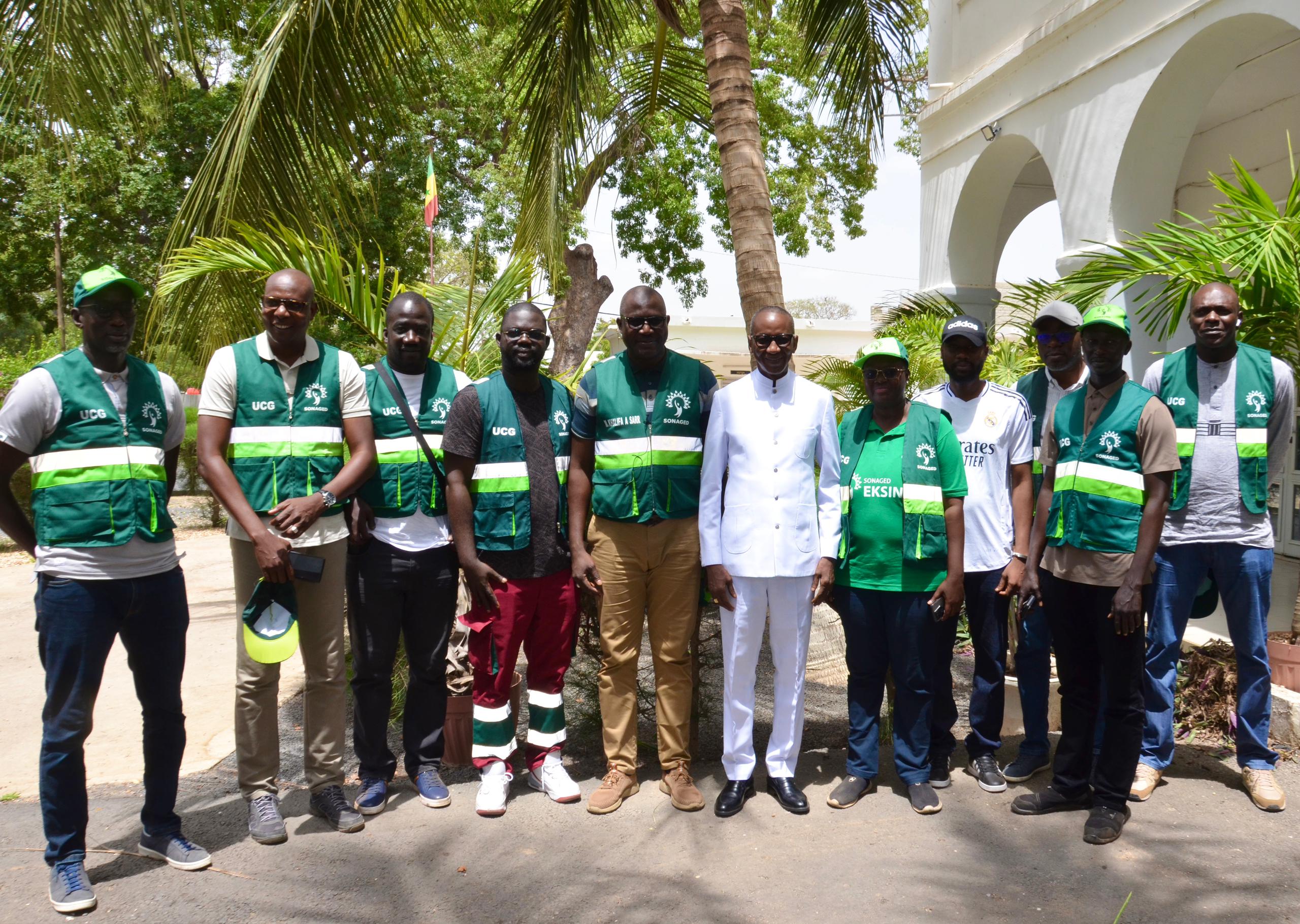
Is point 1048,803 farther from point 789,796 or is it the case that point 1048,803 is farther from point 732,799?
point 732,799

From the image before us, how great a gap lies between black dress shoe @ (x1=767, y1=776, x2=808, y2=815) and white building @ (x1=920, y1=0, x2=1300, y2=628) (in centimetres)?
414

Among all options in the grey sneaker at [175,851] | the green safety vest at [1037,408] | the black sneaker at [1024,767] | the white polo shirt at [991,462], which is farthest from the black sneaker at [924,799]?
the grey sneaker at [175,851]

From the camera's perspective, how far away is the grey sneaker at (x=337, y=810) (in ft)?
13.5

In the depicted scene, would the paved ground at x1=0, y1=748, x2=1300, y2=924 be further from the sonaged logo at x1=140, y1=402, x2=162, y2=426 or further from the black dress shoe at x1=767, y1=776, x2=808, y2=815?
the sonaged logo at x1=140, y1=402, x2=162, y2=426

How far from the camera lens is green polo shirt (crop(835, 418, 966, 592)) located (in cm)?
434

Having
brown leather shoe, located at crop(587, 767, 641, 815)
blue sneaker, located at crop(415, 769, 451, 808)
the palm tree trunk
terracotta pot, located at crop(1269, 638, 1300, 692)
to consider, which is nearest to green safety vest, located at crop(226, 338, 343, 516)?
blue sneaker, located at crop(415, 769, 451, 808)

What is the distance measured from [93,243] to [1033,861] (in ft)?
54.5

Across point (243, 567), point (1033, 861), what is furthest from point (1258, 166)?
point (243, 567)

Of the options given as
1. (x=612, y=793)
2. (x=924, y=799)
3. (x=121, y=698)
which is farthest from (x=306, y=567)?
(x=121, y=698)

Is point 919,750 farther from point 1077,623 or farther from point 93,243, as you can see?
point 93,243

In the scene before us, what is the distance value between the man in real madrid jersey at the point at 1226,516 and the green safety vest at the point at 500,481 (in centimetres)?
280

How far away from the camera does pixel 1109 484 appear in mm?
4168

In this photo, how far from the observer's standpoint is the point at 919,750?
444 centimetres

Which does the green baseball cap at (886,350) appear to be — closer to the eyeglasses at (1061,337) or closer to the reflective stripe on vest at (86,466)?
the eyeglasses at (1061,337)
